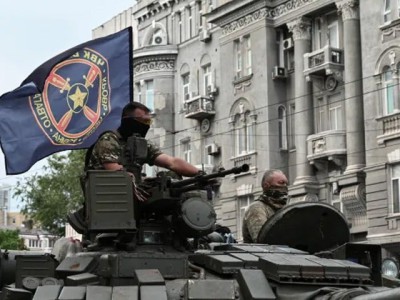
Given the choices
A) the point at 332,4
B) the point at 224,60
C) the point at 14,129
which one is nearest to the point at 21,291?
the point at 14,129

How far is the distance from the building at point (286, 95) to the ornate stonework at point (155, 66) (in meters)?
0.04

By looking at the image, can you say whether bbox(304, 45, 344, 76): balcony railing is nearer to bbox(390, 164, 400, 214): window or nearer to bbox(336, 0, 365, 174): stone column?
bbox(336, 0, 365, 174): stone column

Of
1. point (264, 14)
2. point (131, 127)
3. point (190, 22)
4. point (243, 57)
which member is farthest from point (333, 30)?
point (131, 127)

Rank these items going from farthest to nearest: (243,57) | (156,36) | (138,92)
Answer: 1. (156,36)
2. (138,92)
3. (243,57)

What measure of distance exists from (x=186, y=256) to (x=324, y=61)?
87.9 ft

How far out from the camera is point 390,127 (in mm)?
32500

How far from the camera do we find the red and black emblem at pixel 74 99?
17.1 m

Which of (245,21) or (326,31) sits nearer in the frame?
(326,31)

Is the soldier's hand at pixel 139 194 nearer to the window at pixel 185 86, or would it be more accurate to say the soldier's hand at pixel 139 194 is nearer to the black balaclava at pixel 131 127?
the black balaclava at pixel 131 127

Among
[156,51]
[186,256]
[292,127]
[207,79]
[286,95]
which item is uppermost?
[156,51]

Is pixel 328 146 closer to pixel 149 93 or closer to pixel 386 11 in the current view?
pixel 386 11

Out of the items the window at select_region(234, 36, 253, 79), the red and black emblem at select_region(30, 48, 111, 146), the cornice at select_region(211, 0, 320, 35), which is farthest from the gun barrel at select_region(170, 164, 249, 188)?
the window at select_region(234, 36, 253, 79)

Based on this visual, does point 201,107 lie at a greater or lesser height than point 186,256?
greater

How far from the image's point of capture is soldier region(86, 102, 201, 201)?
9766 mm
